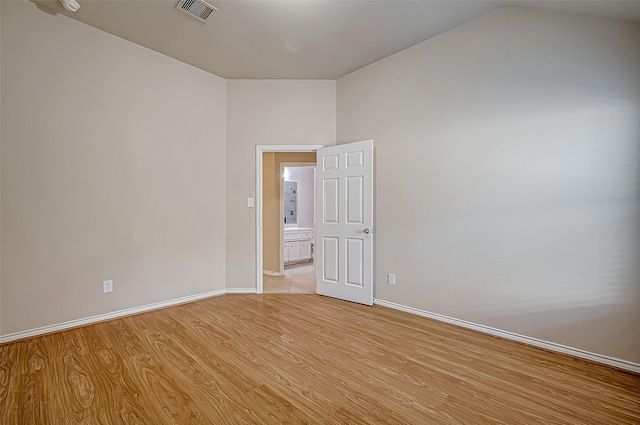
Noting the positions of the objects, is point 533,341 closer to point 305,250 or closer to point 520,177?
point 520,177

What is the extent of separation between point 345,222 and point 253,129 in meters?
1.82

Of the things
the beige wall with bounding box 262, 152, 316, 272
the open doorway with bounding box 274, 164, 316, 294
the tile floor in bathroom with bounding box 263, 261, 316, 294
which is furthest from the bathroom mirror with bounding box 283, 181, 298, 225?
the beige wall with bounding box 262, 152, 316, 272

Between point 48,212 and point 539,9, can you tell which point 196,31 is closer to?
point 48,212

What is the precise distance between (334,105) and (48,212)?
3.38 m

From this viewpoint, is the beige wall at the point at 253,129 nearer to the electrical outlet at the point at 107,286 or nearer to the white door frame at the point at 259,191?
the white door frame at the point at 259,191

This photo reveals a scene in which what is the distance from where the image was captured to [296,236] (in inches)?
269

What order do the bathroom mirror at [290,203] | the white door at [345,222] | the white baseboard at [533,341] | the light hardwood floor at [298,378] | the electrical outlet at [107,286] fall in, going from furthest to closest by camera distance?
the bathroom mirror at [290,203] → the white door at [345,222] → the electrical outlet at [107,286] → the white baseboard at [533,341] → the light hardwood floor at [298,378]

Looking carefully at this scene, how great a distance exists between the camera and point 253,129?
4.12m

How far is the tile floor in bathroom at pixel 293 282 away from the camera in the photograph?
430 centimetres

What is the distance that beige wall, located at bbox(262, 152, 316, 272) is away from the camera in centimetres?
539

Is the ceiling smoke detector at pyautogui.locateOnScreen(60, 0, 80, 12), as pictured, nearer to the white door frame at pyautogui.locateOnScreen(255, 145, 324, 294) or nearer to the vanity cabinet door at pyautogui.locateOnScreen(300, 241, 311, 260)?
the white door frame at pyautogui.locateOnScreen(255, 145, 324, 294)

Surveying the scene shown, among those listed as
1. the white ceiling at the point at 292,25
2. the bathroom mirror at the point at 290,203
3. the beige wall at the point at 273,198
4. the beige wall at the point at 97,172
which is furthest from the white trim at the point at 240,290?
the bathroom mirror at the point at 290,203

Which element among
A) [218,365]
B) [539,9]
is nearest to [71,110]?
[218,365]

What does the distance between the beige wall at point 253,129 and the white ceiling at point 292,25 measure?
0.42 metres
